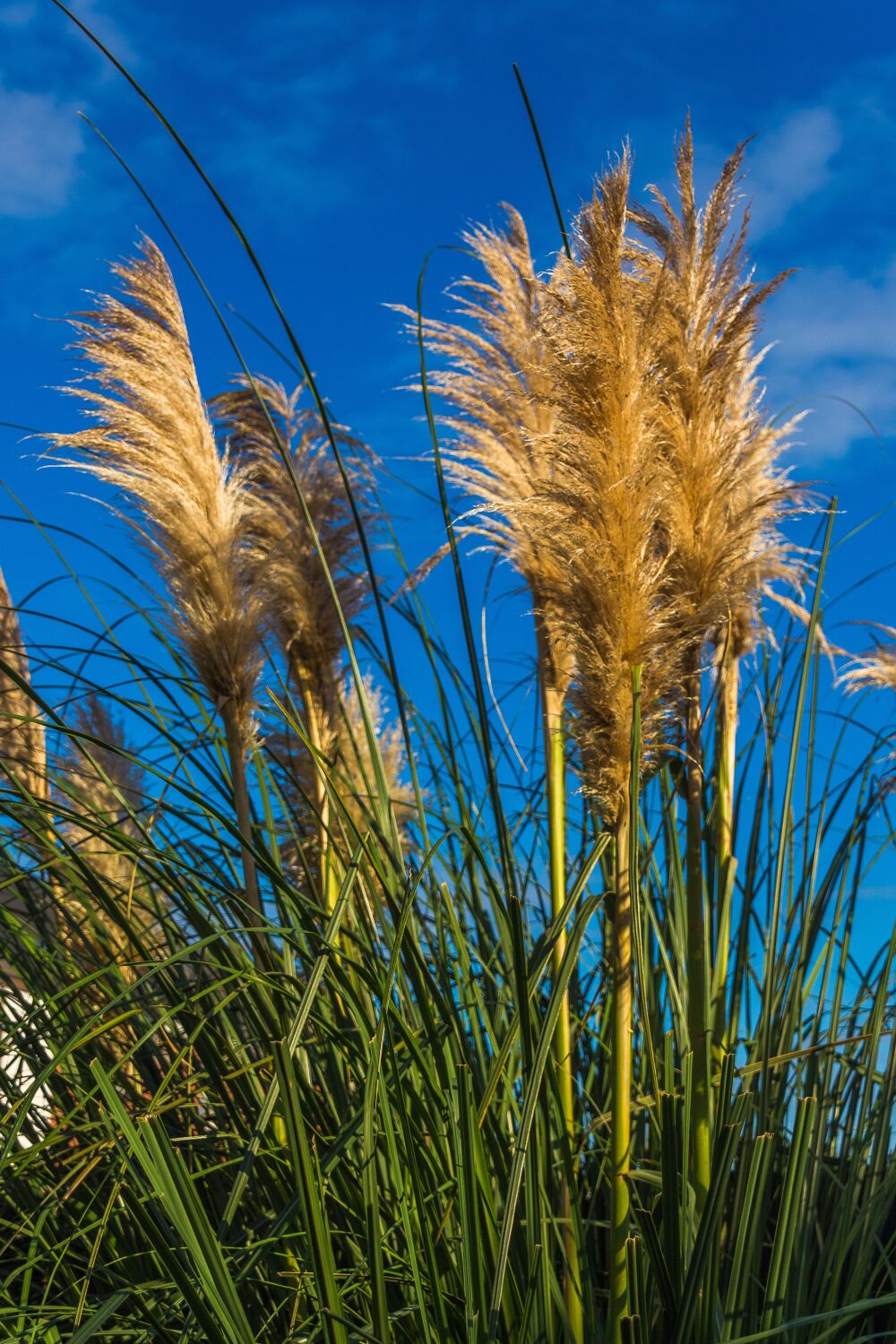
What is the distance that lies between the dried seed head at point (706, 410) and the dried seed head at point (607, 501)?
0.17 m

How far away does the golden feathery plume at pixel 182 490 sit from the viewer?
3586mm

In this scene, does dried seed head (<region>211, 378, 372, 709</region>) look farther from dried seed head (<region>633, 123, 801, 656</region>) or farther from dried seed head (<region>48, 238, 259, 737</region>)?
dried seed head (<region>633, 123, 801, 656</region>)

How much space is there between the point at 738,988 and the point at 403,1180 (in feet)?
3.73

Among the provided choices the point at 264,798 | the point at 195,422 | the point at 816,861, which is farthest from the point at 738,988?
the point at 195,422

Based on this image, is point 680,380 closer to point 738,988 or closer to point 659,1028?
point 738,988

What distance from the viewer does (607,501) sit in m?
2.56

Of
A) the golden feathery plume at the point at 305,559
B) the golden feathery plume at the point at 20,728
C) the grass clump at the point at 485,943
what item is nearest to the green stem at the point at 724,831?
the grass clump at the point at 485,943

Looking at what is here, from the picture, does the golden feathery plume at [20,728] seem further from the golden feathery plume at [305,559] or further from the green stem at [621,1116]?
the green stem at [621,1116]

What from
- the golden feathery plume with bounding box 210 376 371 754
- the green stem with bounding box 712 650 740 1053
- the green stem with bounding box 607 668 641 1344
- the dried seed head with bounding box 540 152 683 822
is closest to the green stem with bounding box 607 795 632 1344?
the green stem with bounding box 607 668 641 1344

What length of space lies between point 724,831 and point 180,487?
74.8 inches

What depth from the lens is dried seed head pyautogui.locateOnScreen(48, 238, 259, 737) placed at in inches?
141

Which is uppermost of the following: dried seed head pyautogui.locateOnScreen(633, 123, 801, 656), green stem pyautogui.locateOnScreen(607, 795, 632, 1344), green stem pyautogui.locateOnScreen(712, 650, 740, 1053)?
dried seed head pyautogui.locateOnScreen(633, 123, 801, 656)

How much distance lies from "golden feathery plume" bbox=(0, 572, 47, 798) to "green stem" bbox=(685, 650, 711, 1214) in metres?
2.26

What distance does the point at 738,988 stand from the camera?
332cm
